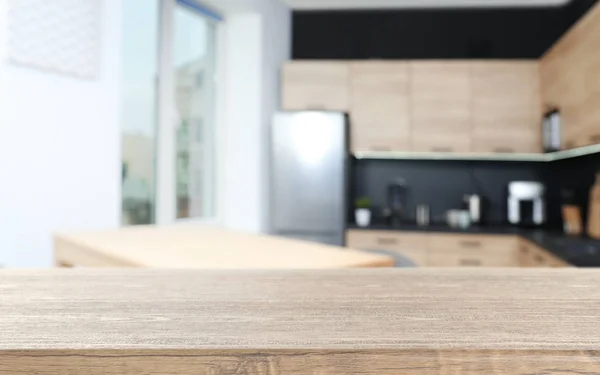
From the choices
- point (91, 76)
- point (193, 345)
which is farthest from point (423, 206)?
point (193, 345)

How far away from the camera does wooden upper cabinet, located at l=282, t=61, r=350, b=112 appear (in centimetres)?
405

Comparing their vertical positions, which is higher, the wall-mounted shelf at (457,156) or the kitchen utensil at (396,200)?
the wall-mounted shelf at (457,156)

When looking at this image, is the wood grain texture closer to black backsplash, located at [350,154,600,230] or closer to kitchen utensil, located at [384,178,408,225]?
black backsplash, located at [350,154,600,230]

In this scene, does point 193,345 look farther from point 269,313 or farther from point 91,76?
point 91,76

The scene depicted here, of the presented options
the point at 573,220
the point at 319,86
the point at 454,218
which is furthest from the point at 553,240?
the point at 319,86

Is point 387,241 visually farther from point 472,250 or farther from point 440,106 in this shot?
point 440,106

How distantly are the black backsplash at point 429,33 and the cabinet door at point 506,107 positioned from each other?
1.32 feet

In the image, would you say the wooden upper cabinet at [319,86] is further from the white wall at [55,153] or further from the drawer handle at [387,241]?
the white wall at [55,153]

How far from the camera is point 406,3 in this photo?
14.0ft

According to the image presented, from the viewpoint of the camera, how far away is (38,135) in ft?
7.44

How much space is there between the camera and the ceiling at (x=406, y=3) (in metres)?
4.13

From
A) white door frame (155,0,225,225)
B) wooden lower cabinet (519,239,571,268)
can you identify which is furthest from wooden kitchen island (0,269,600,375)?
white door frame (155,0,225,225)

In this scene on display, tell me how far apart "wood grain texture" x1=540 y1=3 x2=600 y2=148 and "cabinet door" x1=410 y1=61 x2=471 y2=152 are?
62 centimetres

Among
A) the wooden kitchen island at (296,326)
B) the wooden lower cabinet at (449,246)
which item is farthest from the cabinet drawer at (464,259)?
the wooden kitchen island at (296,326)
